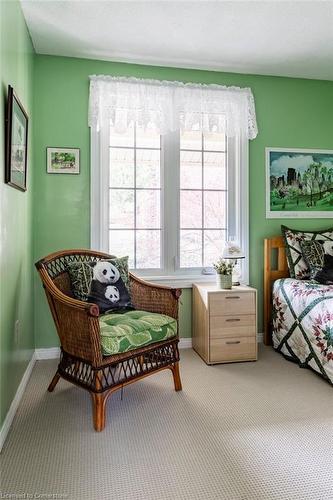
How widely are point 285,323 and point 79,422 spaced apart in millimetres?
1860

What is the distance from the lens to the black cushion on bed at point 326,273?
9.98ft

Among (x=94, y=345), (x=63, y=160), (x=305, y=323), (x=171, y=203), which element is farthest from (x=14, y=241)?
(x=305, y=323)

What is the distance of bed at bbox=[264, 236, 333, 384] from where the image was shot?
257 centimetres

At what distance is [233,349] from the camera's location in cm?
297

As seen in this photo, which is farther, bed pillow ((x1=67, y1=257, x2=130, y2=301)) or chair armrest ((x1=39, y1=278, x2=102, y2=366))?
bed pillow ((x1=67, y1=257, x2=130, y2=301))

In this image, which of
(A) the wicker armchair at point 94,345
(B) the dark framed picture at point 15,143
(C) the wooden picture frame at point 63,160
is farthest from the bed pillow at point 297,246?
(B) the dark framed picture at point 15,143

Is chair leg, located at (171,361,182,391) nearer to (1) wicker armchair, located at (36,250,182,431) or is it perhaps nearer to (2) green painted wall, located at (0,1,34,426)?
(1) wicker armchair, located at (36,250,182,431)

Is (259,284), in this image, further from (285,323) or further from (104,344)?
(104,344)

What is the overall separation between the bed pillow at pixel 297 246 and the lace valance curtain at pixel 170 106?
0.98 m

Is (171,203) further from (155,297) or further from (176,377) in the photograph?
(176,377)

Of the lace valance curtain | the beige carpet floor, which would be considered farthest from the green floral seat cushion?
the lace valance curtain

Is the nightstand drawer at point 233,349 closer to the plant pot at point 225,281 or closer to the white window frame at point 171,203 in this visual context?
the plant pot at point 225,281

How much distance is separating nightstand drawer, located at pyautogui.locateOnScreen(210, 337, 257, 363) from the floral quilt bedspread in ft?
1.04

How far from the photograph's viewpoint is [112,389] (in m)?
2.05
